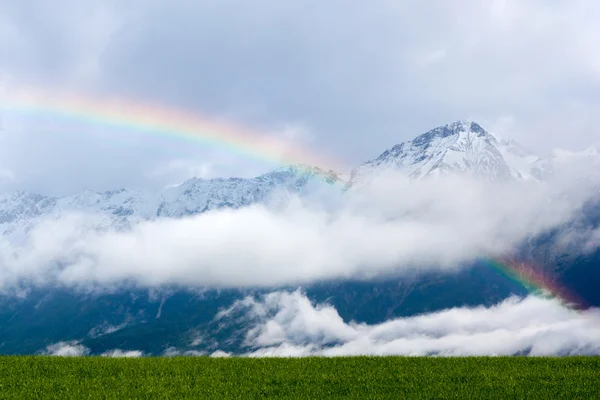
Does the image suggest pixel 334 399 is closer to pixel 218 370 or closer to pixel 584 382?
pixel 218 370

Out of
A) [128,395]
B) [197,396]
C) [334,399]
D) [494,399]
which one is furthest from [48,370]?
[494,399]

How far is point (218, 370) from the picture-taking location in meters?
24.6

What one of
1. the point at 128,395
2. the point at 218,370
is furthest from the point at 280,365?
the point at 128,395

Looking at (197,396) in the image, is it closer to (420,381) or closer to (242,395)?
(242,395)

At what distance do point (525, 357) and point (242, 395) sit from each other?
1417 cm

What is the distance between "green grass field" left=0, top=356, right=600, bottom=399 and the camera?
807 inches

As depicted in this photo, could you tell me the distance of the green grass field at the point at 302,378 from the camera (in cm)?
2050

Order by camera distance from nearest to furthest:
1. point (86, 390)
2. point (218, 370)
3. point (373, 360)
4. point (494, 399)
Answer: point (494, 399) → point (86, 390) → point (218, 370) → point (373, 360)

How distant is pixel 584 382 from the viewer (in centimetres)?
2162

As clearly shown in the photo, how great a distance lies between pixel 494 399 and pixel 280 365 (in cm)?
958

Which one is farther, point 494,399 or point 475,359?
point 475,359

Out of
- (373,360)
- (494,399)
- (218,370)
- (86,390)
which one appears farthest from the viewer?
(373,360)

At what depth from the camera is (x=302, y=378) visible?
75.9 ft

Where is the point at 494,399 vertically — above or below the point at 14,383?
below
